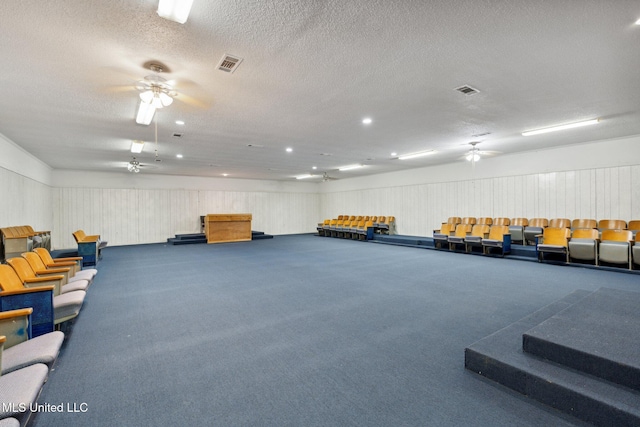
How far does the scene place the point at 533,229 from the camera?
29.2ft

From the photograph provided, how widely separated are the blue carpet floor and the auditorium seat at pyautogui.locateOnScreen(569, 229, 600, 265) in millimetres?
617

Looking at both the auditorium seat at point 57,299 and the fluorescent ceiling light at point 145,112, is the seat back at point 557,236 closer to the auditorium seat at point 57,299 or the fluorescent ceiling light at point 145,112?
the fluorescent ceiling light at point 145,112

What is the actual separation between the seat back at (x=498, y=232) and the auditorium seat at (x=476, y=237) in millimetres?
138

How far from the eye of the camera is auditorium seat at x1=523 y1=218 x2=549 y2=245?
28.9 feet

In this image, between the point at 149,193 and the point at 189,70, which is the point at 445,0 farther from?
the point at 149,193

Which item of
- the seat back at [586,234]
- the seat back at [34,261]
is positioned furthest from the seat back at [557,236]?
the seat back at [34,261]

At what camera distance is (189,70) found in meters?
3.76

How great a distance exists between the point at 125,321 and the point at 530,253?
371 inches

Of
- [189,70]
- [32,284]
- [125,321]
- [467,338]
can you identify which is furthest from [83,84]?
Result: [467,338]

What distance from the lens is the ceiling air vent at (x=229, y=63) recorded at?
3.48m

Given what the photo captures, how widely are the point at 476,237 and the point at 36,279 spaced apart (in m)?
9.71

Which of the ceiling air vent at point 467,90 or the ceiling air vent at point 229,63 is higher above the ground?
the ceiling air vent at point 467,90

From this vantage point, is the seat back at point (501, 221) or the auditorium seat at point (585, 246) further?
the seat back at point (501, 221)

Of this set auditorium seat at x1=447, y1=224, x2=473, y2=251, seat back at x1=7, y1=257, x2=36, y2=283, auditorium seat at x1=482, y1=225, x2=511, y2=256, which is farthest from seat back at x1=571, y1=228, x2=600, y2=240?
seat back at x1=7, y1=257, x2=36, y2=283
